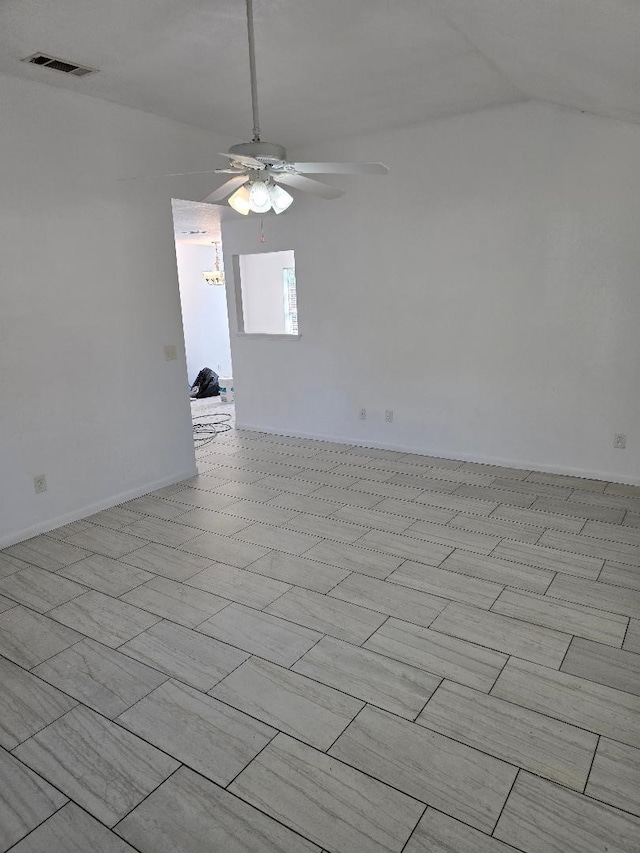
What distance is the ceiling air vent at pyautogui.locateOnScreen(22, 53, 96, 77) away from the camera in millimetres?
3129

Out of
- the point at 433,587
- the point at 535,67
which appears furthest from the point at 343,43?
the point at 433,587

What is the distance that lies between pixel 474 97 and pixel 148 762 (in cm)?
436

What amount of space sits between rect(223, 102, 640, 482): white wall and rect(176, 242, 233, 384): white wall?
4919 millimetres

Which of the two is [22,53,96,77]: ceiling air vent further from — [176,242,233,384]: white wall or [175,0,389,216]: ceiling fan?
[176,242,233,384]: white wall

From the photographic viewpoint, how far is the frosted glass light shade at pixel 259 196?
2.67 meters

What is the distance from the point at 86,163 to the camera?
3.84m

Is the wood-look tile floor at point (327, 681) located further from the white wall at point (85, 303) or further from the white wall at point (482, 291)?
the white wall at point (482, 291)

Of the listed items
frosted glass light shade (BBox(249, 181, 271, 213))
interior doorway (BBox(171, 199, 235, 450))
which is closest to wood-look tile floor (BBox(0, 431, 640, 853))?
frosted glass light shade (BBox(249, 181, 271, 213))

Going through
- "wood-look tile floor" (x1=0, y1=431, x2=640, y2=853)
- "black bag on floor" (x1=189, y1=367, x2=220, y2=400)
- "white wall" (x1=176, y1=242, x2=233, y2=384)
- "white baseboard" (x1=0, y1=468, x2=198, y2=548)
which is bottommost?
"wood-look tile floor" (x1=0, y1=431, x2=640, y2=853)

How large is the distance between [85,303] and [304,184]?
6.11ft

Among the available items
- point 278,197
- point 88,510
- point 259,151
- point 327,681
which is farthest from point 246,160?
point 88,510

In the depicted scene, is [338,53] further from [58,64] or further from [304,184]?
[58,64]

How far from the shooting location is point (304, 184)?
2941mm

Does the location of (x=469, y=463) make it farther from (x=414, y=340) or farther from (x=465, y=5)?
(x=465, y=5)
